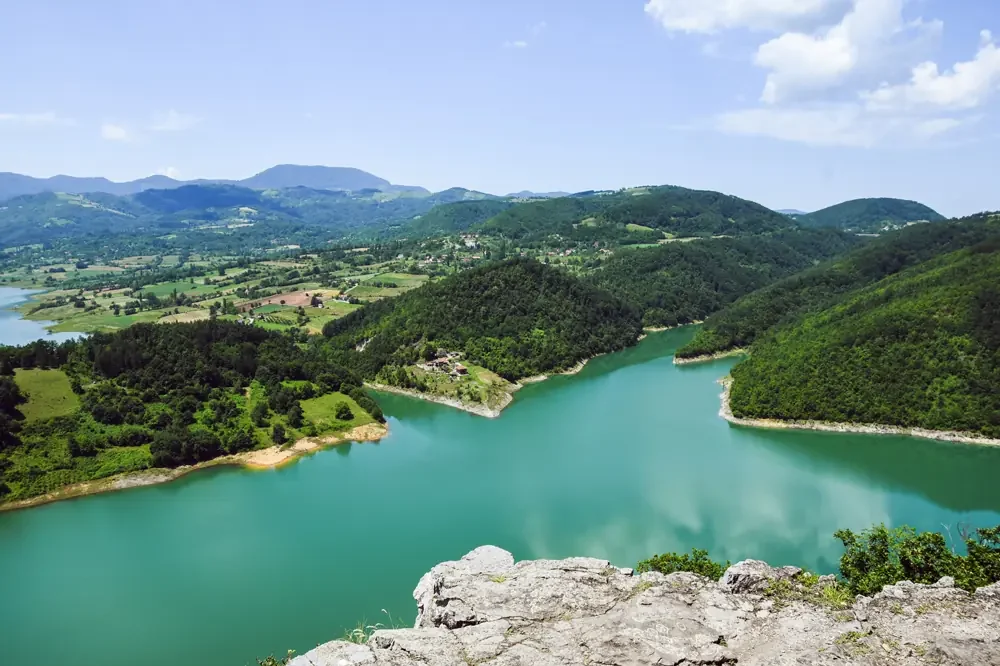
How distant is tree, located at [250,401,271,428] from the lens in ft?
146

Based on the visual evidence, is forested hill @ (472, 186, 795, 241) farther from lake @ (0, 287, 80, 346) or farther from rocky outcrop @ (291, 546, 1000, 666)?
rocky outcrop @ (291, 546, 1000, 666)

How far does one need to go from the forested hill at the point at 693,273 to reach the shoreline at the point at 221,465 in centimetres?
5350

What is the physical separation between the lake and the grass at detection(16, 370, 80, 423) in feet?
136

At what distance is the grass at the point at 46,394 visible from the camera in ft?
131

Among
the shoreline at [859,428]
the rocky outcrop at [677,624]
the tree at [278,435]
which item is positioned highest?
the rocky outcrop at [677,624]

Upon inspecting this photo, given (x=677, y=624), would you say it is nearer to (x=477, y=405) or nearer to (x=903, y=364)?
(x=477, y=405)

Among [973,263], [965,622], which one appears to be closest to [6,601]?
[965,622]

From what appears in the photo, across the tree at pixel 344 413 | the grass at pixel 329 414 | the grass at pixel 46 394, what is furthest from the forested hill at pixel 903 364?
the grass at pixel 46 394

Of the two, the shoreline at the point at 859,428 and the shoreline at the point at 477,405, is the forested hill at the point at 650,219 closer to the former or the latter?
the shoreline at the point at 477,405

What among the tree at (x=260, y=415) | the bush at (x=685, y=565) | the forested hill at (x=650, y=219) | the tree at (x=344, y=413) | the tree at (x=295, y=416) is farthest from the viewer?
the forested hill at (x=650, y=219)

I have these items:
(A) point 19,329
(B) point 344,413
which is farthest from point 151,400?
(A) point 19,329

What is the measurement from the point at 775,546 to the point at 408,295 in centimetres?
5574

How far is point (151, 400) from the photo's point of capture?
4456cm

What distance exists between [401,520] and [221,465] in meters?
15.8
